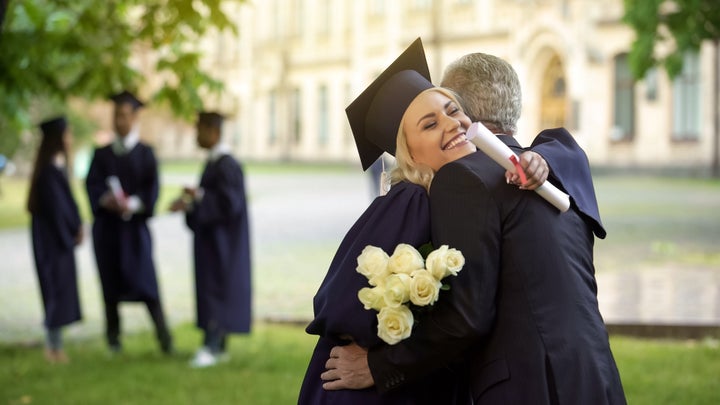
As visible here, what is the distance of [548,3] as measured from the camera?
4241 centimetres

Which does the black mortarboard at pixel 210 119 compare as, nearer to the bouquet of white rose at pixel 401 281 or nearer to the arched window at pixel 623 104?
the bouquet of white rose at pixel 401 281

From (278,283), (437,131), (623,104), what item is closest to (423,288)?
(437,131)

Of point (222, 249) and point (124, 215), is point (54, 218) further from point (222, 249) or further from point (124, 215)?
point (222, 249)

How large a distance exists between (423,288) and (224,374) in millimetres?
5604

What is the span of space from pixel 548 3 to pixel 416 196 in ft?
132

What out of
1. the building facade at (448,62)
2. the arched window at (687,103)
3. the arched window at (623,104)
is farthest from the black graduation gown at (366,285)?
the arched window at (623,104)

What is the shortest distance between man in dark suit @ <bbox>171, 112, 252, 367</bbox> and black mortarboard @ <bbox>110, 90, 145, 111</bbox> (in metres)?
0.74

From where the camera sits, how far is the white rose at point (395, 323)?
3.23m

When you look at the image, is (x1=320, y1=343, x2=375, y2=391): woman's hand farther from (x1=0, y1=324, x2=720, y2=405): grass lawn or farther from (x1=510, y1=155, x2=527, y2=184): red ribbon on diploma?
(x1=0, y1=324, x2=720, y2=405): grass lawn

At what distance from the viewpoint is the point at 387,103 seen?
357cm

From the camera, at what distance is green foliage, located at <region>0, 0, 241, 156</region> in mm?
9688

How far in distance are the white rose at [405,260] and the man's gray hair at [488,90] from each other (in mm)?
527

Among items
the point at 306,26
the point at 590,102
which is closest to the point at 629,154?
the point at 590,102

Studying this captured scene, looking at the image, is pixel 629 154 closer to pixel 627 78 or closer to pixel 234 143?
pixel 627 78
